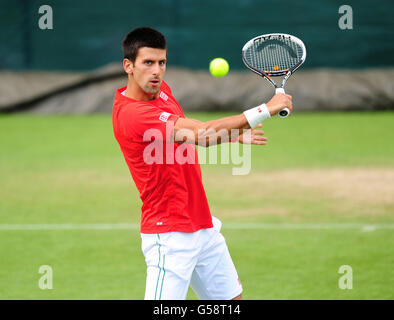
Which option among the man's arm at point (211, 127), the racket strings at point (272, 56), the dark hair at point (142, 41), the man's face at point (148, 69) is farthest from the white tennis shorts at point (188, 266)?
the racket strings at point (272, 56)

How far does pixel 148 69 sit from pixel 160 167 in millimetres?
578

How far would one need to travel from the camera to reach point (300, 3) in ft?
55.3

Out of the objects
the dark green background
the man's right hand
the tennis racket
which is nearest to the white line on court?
the tennis racket

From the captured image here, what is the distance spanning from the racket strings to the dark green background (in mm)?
11972

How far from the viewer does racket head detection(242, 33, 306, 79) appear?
4.86 metres

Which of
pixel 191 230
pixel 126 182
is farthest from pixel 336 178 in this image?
pixel 191 230

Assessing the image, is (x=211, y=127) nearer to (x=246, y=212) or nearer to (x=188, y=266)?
(x=188, y=266)

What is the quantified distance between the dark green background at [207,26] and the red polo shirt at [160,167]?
13.1m

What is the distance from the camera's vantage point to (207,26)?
1717cm

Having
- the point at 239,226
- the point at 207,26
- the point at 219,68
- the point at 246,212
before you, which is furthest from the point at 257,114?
the point at 207,26

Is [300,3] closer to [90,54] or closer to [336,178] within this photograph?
[90,54]

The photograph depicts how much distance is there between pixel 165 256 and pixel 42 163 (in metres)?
8.42

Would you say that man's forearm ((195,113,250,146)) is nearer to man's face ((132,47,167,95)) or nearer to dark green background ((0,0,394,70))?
man's face ((132,47,167,95))

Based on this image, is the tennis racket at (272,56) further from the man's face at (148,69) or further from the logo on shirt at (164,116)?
the logo on shirt at (164,116)
